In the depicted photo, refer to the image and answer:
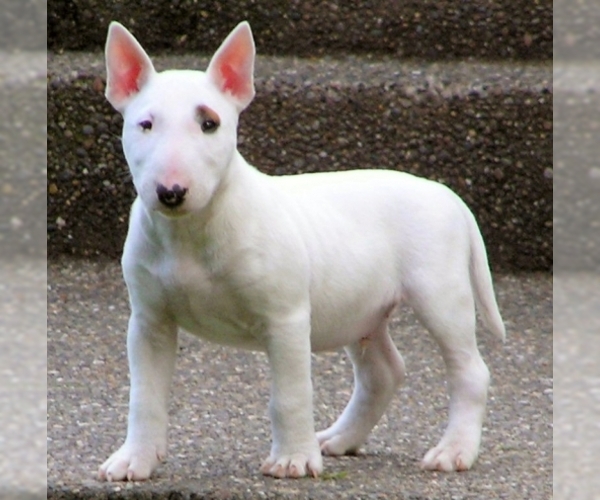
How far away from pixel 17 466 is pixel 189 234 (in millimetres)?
379

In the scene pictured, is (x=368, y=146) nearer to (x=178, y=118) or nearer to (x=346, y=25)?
(x=346, y=25)

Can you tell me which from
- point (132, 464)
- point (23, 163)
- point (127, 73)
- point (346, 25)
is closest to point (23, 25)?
point (23, 163)

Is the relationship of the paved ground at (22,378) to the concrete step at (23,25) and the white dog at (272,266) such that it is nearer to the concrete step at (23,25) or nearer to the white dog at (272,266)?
the white dog at (272,266)

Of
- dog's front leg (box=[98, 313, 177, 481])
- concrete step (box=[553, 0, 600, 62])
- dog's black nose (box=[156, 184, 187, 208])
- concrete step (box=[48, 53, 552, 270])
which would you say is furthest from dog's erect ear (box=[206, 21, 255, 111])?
concrete step (box=[553, 0, 600, 62])

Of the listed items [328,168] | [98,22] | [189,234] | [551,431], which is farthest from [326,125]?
[189,234]

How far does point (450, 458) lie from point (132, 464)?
38 cm

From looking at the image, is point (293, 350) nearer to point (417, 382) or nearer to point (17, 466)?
point (17, 466)

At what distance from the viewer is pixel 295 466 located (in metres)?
1.57

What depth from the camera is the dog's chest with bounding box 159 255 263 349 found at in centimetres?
153

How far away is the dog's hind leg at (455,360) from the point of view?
1680 millimetres

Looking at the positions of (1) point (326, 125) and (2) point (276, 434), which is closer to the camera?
(2) point (276, 434)

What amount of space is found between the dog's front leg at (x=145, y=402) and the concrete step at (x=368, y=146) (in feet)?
3.59

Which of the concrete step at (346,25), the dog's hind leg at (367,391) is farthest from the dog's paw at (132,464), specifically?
the concrete step at (346,25)

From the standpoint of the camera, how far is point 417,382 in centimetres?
210
